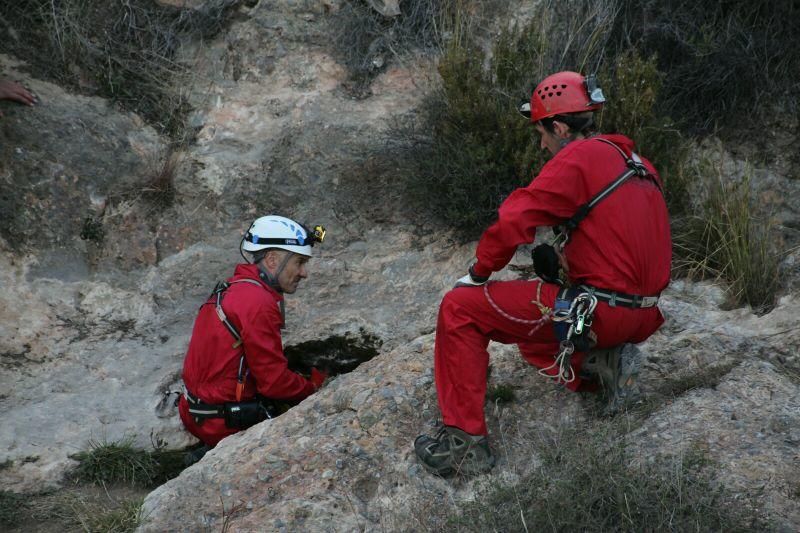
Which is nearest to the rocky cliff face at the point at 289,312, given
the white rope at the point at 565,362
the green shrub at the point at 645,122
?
the white rope at the point at 565,362

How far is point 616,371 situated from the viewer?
4.64 metres

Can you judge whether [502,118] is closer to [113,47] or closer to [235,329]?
[235,329]

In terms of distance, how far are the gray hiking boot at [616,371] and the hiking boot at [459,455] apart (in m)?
0.71

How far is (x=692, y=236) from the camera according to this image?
6285 millimetres

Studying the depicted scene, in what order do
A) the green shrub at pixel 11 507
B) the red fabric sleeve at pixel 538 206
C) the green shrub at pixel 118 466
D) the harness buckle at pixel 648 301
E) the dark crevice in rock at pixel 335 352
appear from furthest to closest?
A: 1. the dark crevice in rock at pixel 335 352
2. the green shrub at pixel 118 466
3. the green shrub at pixel 11 507
4. the harness buckle at pixel 648 301
5. the red fabric sleeve at pixel 538 206

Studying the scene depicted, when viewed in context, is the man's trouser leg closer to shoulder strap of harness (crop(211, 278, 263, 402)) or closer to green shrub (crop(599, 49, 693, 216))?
shoulder strap of harness (crop(211, 278, 263, 402))

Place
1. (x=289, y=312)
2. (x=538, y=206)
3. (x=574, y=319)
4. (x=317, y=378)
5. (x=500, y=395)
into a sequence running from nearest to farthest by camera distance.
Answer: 1. (x=538, y=206)
2. (x=574, y=319)
3. (x=500, y=395)
4. (x=317, y=378)
5. (x=289, y=312)

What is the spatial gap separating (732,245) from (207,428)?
3794 mm

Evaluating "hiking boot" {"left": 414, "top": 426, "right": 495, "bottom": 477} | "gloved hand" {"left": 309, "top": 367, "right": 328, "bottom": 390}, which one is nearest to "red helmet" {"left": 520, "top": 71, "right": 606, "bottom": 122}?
"hiking boot" {"left": 414, "top": 426, "right": 495, "bottom": 477}

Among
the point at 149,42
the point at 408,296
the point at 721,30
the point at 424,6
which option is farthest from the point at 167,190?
the point at 721,30

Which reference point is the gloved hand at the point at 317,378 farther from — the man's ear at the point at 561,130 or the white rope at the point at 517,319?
the man's ear at the point at 561,130

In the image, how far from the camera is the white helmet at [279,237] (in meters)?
6.04

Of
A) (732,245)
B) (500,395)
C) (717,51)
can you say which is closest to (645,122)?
(717,51)

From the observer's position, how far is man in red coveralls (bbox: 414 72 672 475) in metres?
4.21
